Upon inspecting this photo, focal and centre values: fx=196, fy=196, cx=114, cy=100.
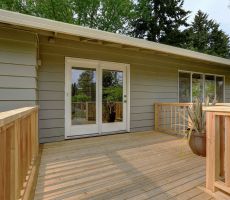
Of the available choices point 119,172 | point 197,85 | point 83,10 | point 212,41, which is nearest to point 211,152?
point 119,172

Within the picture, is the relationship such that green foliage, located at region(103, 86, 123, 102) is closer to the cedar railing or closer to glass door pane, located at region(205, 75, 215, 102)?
Result: the cedar railing

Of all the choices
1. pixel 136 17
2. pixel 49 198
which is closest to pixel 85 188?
pixel 49 198

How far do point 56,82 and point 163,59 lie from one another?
3473mm

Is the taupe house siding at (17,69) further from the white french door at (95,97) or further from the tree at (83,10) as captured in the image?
Answer: the tree at (83,10)

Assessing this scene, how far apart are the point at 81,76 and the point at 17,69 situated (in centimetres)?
160

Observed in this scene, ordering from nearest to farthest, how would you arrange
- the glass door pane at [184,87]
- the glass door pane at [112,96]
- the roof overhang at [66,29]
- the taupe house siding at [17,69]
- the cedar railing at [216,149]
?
the cedar railing at [216,149], the roof overhang at [66,29], the taupe house siding at [17,69], the glass door pane at [112,96], the glass door pane at [184,87]

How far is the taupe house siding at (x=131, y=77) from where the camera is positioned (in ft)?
13.6

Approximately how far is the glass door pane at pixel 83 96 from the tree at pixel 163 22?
10.2 m

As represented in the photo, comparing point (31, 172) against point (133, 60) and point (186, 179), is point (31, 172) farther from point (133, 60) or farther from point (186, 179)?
point (133, 60)

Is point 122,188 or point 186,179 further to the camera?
point 186,179

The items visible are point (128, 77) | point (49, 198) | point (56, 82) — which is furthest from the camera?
point (128, 77)

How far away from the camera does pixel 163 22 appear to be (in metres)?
13.7

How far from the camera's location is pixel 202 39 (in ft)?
56.6

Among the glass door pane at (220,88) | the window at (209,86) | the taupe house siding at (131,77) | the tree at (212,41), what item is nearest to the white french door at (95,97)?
the taupe house siding at (131,77)
